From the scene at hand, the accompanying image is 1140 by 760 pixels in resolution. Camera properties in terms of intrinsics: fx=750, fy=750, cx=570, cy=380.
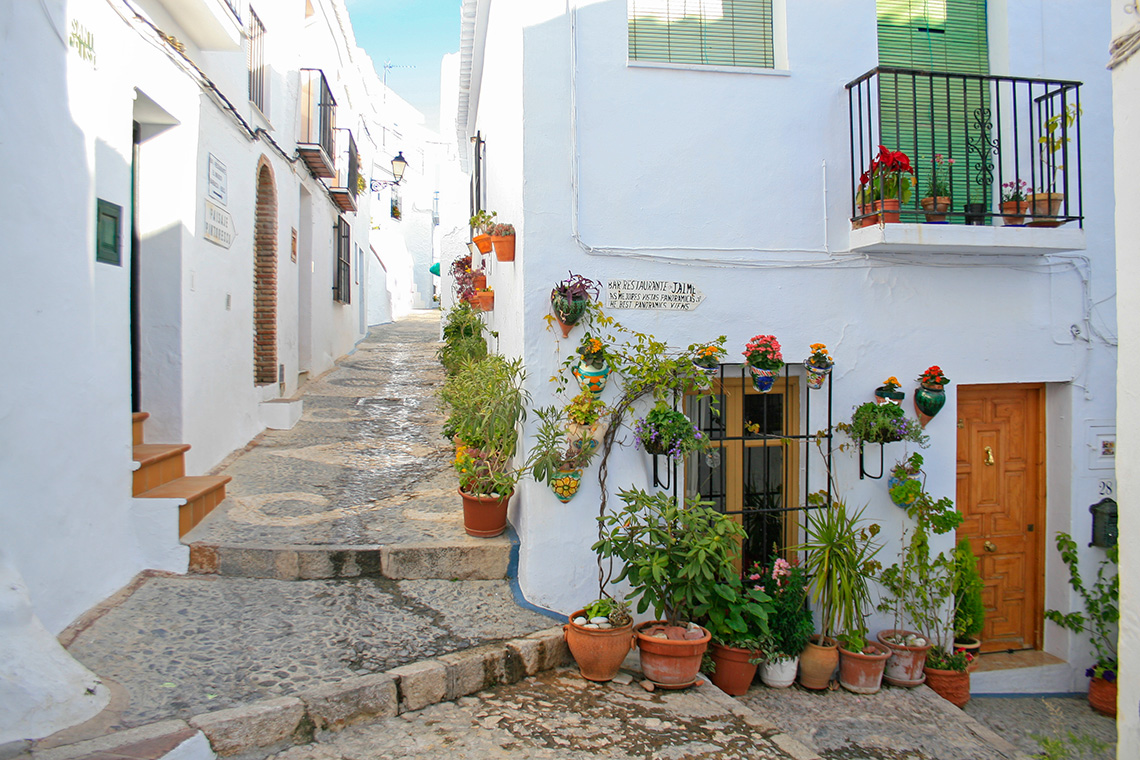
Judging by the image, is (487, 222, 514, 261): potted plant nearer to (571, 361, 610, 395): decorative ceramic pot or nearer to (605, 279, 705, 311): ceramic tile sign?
(605, 279, 705, 311): ceramic tile sign

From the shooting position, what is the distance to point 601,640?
12.9 feet

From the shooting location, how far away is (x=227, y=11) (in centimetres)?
573

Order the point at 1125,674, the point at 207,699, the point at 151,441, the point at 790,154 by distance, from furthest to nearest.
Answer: the point at 151,441
the point at 790,154
the point at 207,699
the point at 1125,674

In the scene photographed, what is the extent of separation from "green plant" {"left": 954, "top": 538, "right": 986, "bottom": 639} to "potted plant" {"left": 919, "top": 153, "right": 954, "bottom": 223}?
7.69ft

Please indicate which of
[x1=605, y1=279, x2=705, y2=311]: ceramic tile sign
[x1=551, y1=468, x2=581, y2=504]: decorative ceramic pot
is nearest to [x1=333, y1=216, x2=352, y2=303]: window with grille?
[x1=605, y1=279, x2=705, y2=311]: ceramic tile sign

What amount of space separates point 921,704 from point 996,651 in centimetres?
141

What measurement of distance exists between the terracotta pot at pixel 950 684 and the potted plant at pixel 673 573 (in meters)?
1.93

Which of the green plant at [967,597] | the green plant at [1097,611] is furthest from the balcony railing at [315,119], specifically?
the green plant at [1097,611]

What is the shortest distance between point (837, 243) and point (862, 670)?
2780 millimetres

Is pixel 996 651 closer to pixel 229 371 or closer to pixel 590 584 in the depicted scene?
pixel 590 584

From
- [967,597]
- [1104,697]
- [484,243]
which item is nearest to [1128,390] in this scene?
[967,597]

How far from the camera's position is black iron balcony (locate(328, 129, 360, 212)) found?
Answer: 11686 millimetres

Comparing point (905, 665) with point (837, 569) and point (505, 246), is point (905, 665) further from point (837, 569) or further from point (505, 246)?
point (505, 246)

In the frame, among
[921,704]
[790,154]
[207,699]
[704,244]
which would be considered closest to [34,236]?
[207,699]
